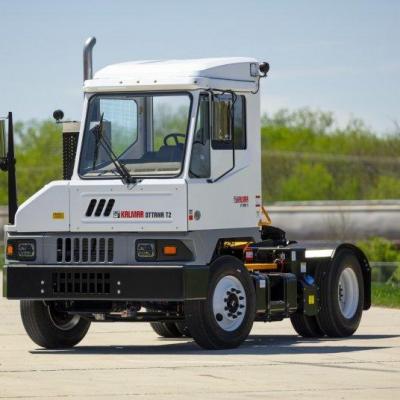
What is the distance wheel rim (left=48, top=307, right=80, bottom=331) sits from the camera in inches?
693

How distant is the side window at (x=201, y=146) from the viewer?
54.6ft

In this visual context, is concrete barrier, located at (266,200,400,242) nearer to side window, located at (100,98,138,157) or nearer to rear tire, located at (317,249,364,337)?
rear tire, located at (317,249,364,337)

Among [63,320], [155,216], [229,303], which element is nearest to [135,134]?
[155,216]

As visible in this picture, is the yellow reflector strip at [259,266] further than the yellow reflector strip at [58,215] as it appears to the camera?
Yes

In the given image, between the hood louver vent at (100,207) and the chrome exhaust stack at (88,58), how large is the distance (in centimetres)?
176

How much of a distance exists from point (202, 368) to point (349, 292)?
5033mm

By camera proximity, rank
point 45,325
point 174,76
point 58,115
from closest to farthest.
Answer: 1. point 174,76
2. point 45,325
3. point 58,115

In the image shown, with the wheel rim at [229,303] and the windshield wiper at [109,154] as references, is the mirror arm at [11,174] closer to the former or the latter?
the windshield wiper at [109,154]

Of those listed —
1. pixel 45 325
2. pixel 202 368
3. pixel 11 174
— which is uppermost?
pixel 11 174

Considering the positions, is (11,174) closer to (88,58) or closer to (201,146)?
(88,58)

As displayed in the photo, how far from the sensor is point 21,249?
17078 mm

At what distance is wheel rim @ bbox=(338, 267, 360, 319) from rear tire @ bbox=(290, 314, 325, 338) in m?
0.47

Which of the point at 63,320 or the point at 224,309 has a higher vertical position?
the point at 224,309

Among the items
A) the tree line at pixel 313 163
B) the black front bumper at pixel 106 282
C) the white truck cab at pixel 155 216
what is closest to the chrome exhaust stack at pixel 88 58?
the white truck cab at pixel 155 216
